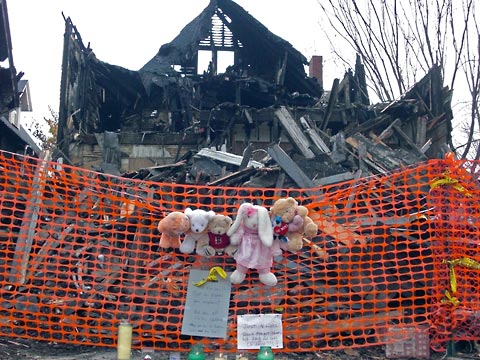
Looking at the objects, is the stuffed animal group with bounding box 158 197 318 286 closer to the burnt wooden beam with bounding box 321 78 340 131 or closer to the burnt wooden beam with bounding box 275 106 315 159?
the burnt wooden beam with bounding box 275 106 315 159

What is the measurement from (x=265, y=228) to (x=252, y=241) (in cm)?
21

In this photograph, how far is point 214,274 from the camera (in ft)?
18.4

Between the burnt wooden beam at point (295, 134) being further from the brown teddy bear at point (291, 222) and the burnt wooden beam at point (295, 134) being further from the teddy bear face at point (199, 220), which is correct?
the teddy bear face at point (199, 220)

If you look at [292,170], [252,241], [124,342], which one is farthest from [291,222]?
[292,170]

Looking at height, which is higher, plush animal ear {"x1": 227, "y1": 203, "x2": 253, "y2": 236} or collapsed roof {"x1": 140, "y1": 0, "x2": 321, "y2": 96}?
collapsed roof {"x1": 140, "y1": 0, "x2": 321, "y2": 96}

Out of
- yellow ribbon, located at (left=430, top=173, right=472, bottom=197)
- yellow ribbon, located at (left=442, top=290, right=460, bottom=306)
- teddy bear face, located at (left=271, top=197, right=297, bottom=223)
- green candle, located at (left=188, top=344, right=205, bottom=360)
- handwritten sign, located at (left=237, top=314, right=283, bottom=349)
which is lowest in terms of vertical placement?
green candle, located at (left=188, top=344, right=205, bottom=360)

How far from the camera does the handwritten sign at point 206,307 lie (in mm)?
5539

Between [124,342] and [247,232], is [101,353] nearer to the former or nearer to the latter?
[124,342]

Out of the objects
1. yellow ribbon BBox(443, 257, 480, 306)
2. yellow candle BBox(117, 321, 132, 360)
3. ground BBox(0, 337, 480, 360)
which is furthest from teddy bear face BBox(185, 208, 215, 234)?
yellow ribbon BBox(443, 257, 480, 306)

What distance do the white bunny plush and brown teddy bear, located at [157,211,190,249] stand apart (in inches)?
16.7

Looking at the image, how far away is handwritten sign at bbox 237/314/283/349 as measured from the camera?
217 inches

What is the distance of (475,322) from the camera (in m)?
5.59

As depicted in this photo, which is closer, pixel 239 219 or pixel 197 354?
pixel 197 354

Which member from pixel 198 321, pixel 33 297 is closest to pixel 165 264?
pixel 198 321
